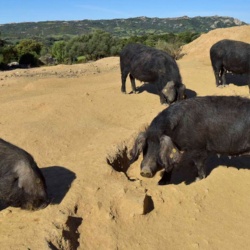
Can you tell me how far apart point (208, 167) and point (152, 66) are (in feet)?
13.7

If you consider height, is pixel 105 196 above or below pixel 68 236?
above

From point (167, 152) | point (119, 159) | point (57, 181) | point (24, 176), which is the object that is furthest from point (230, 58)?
point (24, 176)

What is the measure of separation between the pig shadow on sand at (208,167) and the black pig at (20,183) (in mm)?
2854

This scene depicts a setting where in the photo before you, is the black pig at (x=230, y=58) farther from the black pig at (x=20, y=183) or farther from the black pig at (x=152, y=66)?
the black pig at (x=20, y=183)

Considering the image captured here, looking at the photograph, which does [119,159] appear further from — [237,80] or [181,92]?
[237,80]

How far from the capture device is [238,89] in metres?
12.5

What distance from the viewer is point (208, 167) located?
302 inches

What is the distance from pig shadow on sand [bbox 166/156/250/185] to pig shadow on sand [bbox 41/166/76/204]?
6.92 feet

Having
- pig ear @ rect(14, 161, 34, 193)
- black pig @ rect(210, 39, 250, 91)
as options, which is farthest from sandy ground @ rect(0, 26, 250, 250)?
black pig @ rect(210, 39, 250, 91)

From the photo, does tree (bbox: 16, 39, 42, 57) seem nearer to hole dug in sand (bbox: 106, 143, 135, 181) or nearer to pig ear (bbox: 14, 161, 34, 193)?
hole dug in sand (bbox: 106, 143, 135, 181)

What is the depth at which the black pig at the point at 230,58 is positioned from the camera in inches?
482

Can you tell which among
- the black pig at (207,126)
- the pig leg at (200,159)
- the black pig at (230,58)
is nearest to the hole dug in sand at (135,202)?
the black pig at (207,126)

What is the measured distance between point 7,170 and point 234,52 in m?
9.53

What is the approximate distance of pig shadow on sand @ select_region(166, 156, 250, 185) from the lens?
23.8 ft
